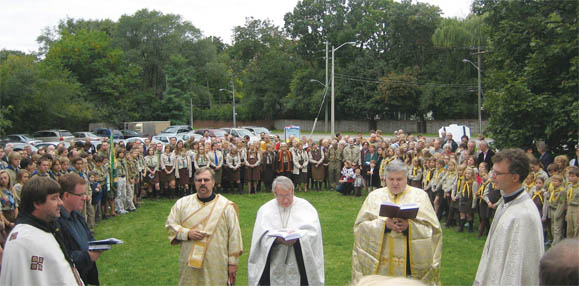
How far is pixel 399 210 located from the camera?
4594 mm

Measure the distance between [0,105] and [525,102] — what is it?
34.9 metres

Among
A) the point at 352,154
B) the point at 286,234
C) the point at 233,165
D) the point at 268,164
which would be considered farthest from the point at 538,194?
the point at 233,165

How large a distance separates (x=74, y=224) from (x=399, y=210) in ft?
10.5

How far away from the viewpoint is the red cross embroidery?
337cm

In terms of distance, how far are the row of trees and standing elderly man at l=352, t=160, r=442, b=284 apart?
31.5 meters

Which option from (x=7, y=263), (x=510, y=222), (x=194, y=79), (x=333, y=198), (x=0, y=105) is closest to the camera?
(x=7, y=263)

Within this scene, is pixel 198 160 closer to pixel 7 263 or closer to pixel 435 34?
pixel 7 263

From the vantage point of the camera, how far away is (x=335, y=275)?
7.49 metres

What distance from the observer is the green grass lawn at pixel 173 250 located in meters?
7.48

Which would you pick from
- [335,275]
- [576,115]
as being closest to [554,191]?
[576,115]

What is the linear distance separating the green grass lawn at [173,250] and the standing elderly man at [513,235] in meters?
3.41

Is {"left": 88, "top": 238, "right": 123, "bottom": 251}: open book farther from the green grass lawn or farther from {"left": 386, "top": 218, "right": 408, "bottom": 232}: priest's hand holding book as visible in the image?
the green grass lawn

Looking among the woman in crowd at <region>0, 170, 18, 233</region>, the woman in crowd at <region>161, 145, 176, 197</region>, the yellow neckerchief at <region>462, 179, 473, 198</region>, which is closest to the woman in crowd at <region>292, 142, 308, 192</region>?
the woman in crowd at <region>161, 145, 176, 197</region>

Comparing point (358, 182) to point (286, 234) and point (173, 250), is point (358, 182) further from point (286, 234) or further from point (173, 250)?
point (286, 234)
